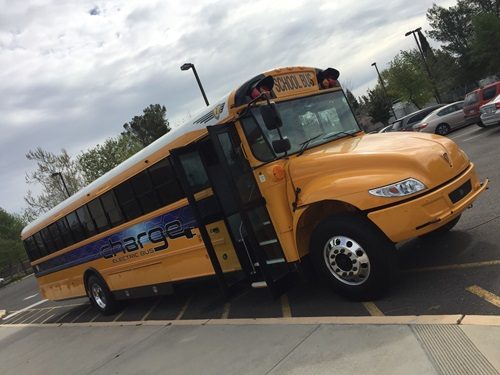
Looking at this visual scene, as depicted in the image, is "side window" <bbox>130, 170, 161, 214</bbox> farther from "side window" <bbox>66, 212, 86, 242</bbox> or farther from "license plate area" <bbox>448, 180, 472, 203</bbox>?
"license plate area" <bbox>448, 180, 472, 203</bbox>

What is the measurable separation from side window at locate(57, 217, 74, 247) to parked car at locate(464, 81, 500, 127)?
14.3 m

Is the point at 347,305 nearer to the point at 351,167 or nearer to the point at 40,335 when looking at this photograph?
the point at 351,167

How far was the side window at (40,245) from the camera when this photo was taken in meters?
12.4

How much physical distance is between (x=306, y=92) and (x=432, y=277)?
9.03 feet

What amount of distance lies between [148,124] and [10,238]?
18147 millimetres

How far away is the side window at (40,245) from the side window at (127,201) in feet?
16.2

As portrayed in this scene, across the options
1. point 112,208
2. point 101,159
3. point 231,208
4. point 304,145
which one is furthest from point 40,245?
point 101,159

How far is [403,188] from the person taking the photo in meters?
4.75

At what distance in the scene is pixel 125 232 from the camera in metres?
8.73

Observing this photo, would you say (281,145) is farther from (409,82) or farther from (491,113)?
(409,82)

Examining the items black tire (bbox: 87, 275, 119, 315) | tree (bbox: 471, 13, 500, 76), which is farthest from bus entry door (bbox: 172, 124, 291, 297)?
tree (bbox: 471, 13, 500, 76)

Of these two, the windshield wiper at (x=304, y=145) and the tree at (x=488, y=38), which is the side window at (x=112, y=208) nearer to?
the windshield wiper at (x=304, y=145)

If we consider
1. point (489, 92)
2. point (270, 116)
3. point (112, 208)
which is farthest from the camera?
point (489, 92)

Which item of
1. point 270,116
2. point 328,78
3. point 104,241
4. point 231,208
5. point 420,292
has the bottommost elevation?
point 420,292
